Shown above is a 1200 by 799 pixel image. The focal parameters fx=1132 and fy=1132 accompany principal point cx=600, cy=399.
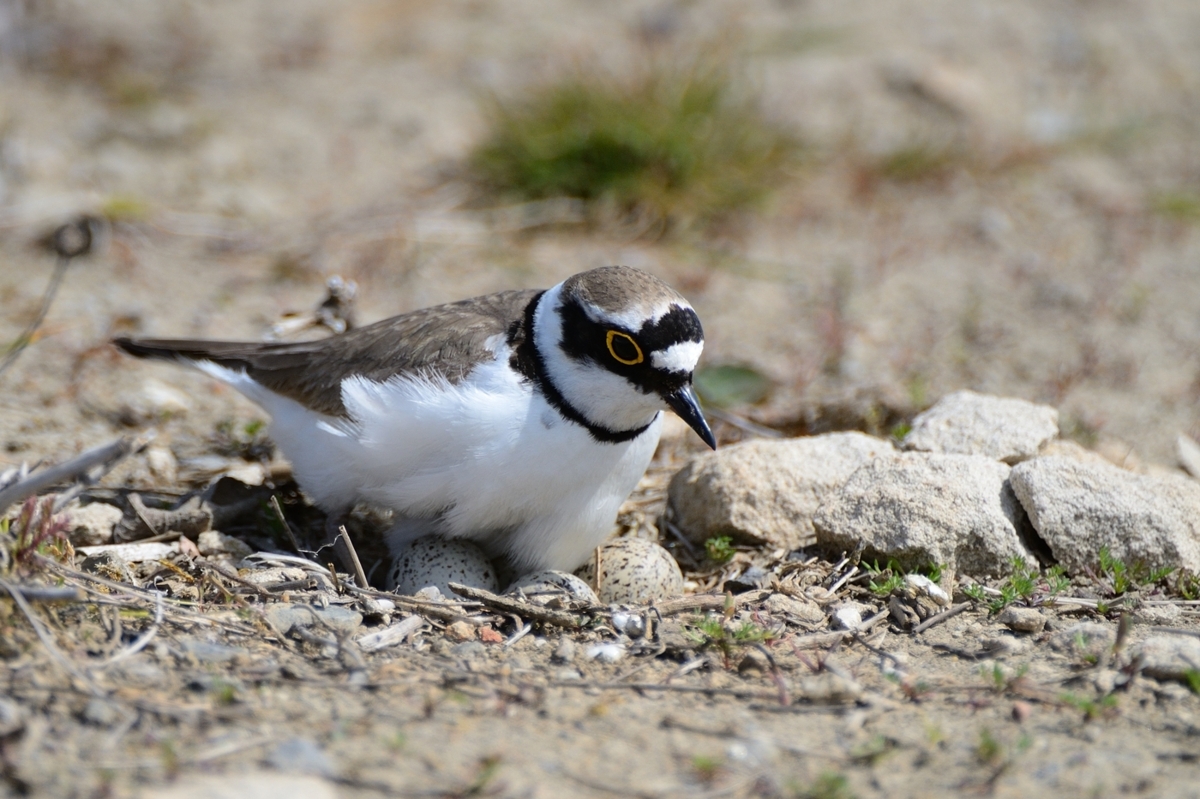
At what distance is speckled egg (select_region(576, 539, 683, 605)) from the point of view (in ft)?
12.3

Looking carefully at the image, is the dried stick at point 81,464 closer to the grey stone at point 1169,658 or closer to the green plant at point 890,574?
the green plant at point 890,574

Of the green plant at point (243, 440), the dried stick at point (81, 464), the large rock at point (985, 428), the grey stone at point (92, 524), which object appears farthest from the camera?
the green plant at point (243, 440)

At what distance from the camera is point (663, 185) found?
6949 mm

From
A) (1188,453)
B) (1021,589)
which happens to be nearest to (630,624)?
(1021,589)

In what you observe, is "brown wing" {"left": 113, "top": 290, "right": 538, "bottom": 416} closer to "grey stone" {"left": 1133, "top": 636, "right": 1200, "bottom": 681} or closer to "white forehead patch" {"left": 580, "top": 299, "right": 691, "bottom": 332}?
"white forehead patch" {"left": 580, "top": 299, "right": 691, "bottom": 332}

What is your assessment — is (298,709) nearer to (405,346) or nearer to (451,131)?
(405,346)

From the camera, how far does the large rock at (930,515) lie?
146 inches

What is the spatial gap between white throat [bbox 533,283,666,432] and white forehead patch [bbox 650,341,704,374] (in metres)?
0.11

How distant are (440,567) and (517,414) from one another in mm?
613

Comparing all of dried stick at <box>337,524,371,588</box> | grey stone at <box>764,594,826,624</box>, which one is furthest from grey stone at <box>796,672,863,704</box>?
dried stick at <box>337,524,371,588</box>

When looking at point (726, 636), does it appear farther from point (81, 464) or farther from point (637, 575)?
point (81, 464)

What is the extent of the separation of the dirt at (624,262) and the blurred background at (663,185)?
0.10 ft

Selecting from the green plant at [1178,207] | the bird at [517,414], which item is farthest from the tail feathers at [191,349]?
the green plant at [1178,207]

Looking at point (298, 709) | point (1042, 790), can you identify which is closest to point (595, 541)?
point (298, 709)
